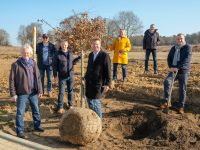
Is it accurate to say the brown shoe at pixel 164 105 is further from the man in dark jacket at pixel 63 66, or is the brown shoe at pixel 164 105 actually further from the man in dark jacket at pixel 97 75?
the man in dark jacket at pixel 63 66

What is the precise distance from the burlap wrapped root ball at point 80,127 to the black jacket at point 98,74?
2.16ft

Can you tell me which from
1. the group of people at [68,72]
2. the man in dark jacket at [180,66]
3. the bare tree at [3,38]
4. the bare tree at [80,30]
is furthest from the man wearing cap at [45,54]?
the bare tree at [3,38]

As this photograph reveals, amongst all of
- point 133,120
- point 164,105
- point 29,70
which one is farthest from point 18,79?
point 164,105

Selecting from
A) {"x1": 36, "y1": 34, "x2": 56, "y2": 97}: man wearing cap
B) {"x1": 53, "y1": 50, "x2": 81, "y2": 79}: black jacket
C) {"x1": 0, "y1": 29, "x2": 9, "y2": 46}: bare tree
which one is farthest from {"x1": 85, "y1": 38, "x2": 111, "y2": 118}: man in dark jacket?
{"x1": 0, "y1": 29, "x2": 9, "y2": 46}: bare tree

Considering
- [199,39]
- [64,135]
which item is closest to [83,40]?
[64,135]

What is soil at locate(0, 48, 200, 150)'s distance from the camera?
26.1 feet

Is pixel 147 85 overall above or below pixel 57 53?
below

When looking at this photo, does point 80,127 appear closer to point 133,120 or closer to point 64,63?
point 133,120

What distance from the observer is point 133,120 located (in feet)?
32.1

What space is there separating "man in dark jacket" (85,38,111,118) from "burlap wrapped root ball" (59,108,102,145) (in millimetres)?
639

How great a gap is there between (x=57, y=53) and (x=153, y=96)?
136 inches

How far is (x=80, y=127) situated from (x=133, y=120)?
2.48 metres

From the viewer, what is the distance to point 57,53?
32.5 feet

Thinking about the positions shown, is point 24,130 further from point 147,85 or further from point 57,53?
point 147,85
